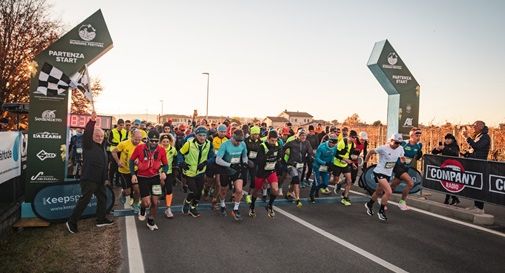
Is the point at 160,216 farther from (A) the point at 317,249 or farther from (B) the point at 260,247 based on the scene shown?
(A) the point at 317,249

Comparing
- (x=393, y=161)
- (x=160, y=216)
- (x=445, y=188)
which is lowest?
(x=160, y=216)

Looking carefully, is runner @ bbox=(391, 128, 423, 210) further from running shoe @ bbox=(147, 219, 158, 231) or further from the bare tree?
the bare tree

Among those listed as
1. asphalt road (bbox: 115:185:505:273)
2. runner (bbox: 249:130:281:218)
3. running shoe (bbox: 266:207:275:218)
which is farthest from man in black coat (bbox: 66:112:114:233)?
running shoe (bbox: 266:207:275:218)

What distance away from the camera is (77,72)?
7715 mm

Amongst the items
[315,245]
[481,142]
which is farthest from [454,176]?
[315,245]

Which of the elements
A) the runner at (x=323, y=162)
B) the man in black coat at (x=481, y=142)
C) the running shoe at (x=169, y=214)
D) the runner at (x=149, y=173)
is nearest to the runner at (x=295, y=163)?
the runner at (x=323, y=162)

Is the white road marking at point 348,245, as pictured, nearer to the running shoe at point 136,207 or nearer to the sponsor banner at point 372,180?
the sponsor banner at point 372,180

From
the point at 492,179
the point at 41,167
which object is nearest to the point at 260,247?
the point at 41,167

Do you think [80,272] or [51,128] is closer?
[80,272]

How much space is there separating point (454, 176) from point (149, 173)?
26.2ft

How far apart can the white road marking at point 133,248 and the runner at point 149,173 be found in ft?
1.07

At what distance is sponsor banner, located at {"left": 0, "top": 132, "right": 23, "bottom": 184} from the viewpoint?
7.06 metres

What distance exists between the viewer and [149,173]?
6.90 meters

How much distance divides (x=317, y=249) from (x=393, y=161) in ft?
12.4
